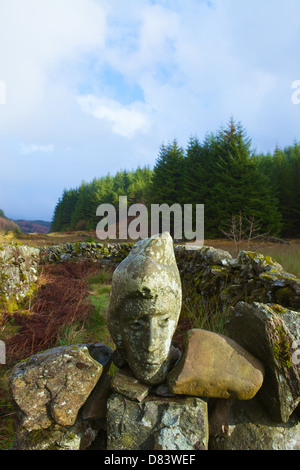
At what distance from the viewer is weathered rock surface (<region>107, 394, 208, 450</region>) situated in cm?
170

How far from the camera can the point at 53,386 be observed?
6.22 ft

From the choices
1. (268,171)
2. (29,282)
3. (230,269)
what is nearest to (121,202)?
(268,171)

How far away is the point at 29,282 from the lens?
21.2ft

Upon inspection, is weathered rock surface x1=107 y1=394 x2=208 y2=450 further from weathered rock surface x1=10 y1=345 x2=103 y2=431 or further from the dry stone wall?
weathered rock surface x1=10 y1=345 x2=103 y2=431

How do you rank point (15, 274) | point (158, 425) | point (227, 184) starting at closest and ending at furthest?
point (158, 425), point (15, 274), point (227, 184)

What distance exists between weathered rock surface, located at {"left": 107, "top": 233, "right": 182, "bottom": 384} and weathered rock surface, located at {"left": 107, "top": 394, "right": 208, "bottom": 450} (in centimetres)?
21

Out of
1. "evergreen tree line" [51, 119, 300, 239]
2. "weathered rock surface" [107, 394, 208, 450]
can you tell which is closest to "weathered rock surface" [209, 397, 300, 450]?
"weathered rock surface" [107, 394, 208, 450]

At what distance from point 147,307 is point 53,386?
0.91 m

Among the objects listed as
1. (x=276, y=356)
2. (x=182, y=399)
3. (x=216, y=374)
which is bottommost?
(x=182, y=399)

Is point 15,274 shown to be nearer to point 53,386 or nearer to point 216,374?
point 53,386

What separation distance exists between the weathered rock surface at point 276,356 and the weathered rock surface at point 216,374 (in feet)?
0.35

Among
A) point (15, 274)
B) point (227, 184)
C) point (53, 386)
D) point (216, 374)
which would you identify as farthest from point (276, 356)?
point (227, 184)
